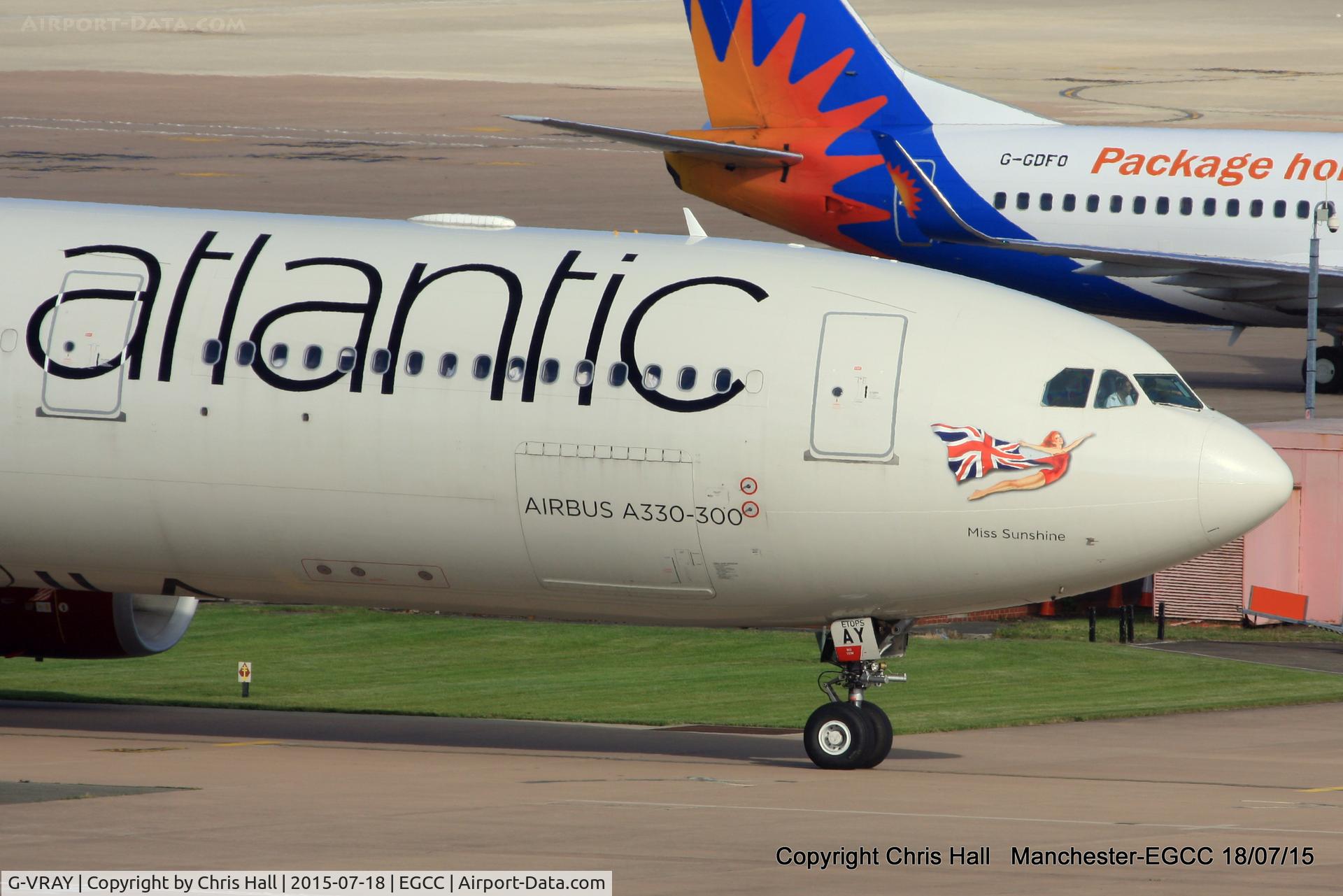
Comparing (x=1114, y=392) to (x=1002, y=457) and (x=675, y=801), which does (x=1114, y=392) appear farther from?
(x=675, y=801)

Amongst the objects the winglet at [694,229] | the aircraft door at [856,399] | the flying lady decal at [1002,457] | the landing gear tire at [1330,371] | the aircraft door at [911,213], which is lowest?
the flying lady decal at [1002,457]

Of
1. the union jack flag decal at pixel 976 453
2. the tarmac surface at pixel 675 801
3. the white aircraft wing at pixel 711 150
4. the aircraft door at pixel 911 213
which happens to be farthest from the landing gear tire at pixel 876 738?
the white aircraft wing at pixel 711 150

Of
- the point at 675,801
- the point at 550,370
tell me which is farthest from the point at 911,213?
the point at 675,801

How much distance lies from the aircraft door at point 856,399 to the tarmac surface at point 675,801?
3505 millimetres

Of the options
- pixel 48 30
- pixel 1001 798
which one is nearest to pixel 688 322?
pixel 1001 798

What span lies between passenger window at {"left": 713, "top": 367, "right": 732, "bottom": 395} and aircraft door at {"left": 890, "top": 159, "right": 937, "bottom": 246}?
30176 millimetres

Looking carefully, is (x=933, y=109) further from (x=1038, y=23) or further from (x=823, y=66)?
(x=1038, y=23)

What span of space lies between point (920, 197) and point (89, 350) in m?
31.1

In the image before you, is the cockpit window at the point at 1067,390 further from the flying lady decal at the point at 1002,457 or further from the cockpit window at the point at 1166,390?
the cockpit window at the point at 1166,390

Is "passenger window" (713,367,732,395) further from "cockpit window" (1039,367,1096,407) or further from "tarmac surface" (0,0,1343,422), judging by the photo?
"tarmac surface" (0,0,1343,422)

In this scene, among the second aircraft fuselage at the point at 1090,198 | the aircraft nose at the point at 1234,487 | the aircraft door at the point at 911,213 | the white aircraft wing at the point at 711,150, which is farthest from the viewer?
the white aircraft wing at the point at 711,150

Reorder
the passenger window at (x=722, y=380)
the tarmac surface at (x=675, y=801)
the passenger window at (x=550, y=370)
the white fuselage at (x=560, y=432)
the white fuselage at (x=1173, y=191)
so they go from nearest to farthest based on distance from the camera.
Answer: the tarmac surface at (x=675, y=801) < the white fuselage at (x=560, y=432) < the passenger window at (x=722, y=380) < the passenger window at (x=550, y=370) < the white fuselage at (x=1173, y=191)

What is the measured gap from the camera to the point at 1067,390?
23203 mm

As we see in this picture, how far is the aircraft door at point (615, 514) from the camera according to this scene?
926 inches
